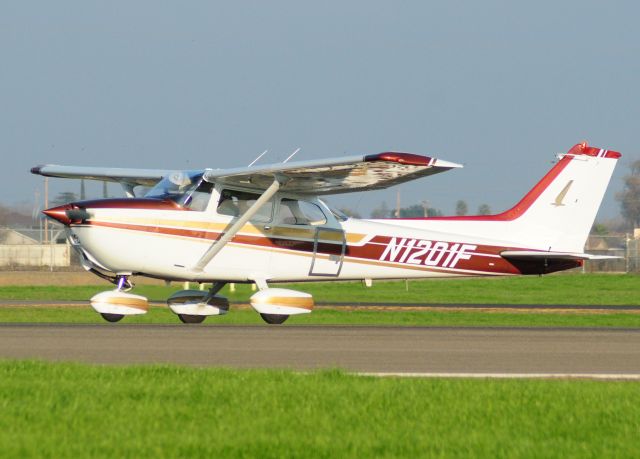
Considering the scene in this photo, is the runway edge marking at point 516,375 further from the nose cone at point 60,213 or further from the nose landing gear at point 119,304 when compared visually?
the nose cone at point 60,213

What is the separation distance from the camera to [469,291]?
121ft

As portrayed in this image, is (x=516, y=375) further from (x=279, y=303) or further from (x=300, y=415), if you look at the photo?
(x=279, y=303)

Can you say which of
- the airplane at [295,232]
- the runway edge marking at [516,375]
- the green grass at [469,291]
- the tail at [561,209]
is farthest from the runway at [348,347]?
the green grass at [469,291]

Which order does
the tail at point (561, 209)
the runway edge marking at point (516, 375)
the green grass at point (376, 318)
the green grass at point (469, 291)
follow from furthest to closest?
1. the green grass at point (469, 291)
2. the tail at point (561, 209)
3. the green grass at point (376, 318)
4. the runway edge marking at point (516, 375)

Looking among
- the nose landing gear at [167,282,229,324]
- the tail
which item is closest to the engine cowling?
the nose landing gear at [167,282,229,324]

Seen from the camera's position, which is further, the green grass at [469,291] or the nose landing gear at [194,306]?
the green grass at [469,291]

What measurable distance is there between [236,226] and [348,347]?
18.6 ft

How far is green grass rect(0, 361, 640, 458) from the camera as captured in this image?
6.24m

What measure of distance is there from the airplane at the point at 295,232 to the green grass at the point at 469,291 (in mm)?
5499

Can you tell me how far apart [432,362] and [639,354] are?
249 cm

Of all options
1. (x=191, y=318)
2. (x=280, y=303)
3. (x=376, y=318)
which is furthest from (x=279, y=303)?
(x=376, y=318)

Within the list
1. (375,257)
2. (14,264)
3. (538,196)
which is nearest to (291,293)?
(375,257)

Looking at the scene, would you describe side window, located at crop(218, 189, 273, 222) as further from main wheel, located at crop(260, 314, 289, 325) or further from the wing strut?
main wheel, located at crop(260, 314, 289, 325)

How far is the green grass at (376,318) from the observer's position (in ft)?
63.4
